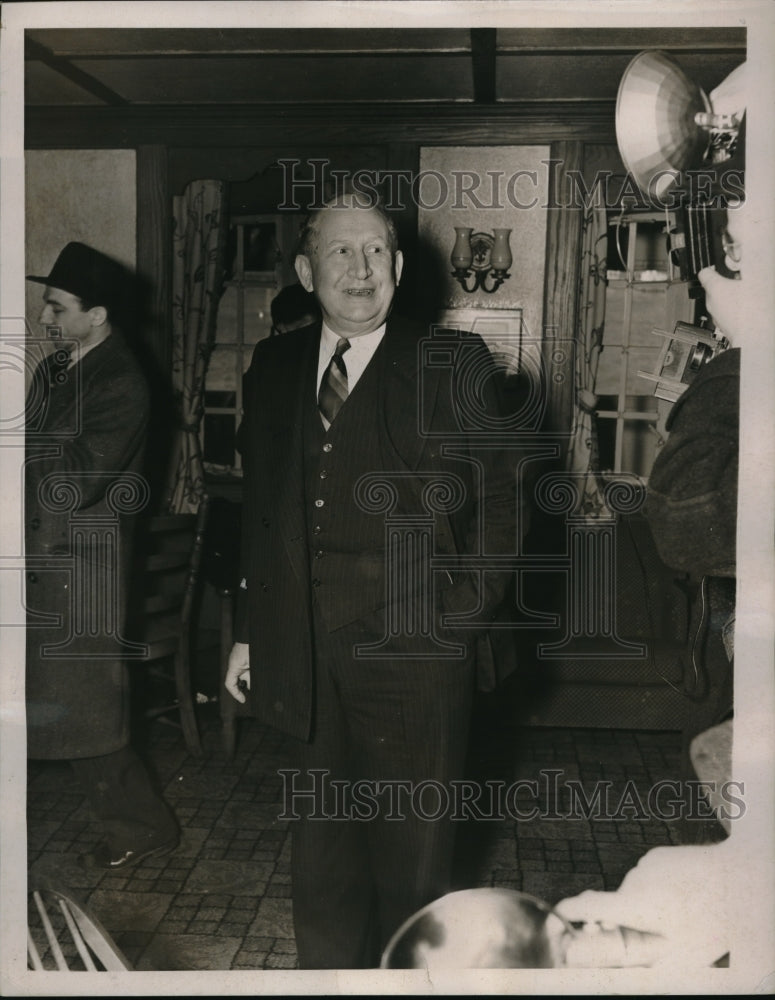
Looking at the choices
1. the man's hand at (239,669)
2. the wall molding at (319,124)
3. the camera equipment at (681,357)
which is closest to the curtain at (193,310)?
the wall molding at (319,124)

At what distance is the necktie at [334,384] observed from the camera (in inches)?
83.4

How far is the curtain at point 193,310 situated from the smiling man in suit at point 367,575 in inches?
114

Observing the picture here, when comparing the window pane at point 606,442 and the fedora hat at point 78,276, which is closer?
the fedora hat at point 78,276

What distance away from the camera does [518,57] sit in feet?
12.1

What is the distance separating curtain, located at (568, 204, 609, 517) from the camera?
4.71 meters

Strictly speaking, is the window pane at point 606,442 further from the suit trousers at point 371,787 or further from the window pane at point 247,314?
the suit trousers at point 371,787

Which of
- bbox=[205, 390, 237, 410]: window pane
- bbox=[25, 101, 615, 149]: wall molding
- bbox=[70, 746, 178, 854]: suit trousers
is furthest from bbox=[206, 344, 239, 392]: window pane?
bbox=[70, 746, 178, 854]: suit trousers

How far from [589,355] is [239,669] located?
3.11 m

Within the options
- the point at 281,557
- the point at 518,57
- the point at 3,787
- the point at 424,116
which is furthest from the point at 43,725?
the point at 424,116

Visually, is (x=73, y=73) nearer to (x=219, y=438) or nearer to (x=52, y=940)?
(x=219, y=438)

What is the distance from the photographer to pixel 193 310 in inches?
193

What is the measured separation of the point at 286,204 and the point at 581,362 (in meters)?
1.71

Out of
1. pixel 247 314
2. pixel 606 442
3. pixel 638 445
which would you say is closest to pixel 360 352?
pixel 247 314

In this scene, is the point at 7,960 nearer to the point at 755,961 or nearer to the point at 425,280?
the point at 755,961
